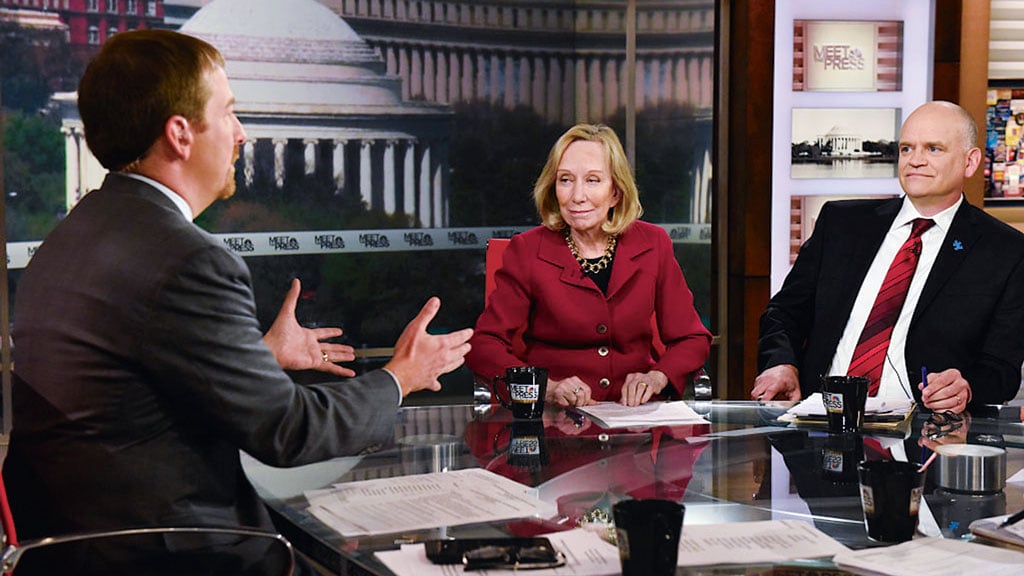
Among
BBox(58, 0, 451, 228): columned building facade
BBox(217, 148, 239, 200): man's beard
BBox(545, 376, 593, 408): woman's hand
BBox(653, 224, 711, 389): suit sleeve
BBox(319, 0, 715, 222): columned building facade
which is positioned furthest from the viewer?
BBox(319, 0, 715, 222): columned building facade

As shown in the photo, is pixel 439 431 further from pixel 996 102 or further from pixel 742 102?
pixel 996 102

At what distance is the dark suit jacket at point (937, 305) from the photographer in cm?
310

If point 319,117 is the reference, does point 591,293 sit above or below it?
below

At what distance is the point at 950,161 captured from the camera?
3295 millimetres

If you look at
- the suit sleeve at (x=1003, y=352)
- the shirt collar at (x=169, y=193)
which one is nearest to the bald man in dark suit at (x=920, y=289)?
the suit sleeve at (x=1003, y=352)

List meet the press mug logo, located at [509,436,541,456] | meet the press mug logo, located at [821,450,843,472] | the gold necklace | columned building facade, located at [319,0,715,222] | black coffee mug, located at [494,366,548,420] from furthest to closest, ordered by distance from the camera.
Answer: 1. columned building facade, located at [319,0,715,222]
2. the gold necklace
3. black coffee mug, located at [494,366,548,420]
4. meet the press mug logo, located at [509,436,541,456]
5. meet the press mug logo, located at [821,450,843,472]

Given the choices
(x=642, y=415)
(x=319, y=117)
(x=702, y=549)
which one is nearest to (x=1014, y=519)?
(x=702, y=549)

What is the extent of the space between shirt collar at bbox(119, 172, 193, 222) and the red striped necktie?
2.04m

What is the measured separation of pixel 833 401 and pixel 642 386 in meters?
0.55

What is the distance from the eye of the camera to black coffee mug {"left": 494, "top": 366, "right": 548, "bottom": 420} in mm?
2432

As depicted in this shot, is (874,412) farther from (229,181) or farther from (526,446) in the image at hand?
(229,181)

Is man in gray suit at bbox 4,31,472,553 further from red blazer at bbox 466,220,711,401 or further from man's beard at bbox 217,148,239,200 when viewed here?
red blazer at bbox 466,220,711,401

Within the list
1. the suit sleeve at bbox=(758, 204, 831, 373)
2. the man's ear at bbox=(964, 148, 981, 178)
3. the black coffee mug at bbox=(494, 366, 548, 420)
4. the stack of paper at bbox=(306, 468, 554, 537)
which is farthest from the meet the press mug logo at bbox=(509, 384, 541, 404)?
the man's ear at bbox=(964, 148, 981, 178)

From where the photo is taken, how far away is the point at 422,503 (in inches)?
69.3
